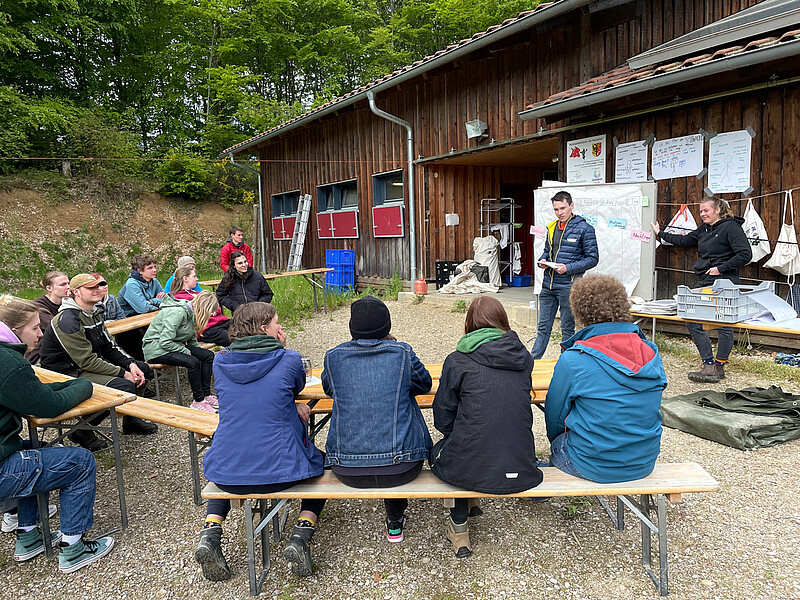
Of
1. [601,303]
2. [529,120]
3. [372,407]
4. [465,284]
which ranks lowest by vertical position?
[372,407]

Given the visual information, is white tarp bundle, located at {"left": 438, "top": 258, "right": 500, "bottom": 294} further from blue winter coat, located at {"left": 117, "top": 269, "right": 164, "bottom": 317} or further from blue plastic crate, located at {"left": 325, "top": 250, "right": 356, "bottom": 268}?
blue winter coat, located at {"left": 117, "top": 269, "right": 164, "bottom": 317}

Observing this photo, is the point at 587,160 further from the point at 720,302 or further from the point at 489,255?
the point at 489,255

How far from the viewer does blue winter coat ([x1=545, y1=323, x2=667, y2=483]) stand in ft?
7.91

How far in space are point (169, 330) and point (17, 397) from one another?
7.97ft

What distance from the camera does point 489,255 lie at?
10.8 metres

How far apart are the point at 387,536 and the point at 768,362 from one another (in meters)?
4.57

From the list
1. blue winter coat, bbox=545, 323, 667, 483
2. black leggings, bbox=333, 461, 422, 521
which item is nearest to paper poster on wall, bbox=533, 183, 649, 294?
blue winter coat, bbox=545, 323, 667, 483

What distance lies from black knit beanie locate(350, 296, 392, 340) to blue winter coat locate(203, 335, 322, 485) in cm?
38

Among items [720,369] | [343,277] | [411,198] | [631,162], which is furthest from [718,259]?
[343,277]

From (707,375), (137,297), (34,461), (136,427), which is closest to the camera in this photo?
(34,461)

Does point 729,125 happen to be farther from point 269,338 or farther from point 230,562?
point 230,562

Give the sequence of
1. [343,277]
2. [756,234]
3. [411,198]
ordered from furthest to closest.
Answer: [343,277] < [411,198] < [756,234]

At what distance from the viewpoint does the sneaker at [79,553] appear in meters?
2.74

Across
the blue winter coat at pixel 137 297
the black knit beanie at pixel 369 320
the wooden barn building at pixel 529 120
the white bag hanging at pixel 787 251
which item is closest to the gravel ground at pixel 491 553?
the black knit beanie at pixel 369 320
